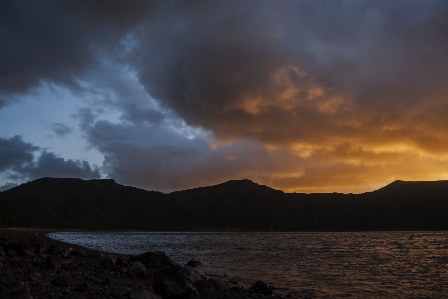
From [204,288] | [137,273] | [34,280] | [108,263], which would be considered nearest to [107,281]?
[34,280]

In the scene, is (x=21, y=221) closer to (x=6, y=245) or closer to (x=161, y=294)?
(x=6, y=245)

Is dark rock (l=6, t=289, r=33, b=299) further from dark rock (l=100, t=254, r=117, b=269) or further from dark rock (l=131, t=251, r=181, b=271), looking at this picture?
dark rock (l=131, t=251, r=181, b=271)

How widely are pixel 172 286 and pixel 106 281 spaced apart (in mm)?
3755

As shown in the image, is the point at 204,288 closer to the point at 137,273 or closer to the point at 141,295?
the point at 137,273

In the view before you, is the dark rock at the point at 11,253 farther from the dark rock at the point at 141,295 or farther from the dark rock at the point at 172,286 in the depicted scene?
the dark rock at the point at 141,295

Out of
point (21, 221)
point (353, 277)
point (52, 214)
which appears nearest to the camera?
point (353, 277)

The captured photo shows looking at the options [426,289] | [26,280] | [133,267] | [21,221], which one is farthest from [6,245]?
[21,221]

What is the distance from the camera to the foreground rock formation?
12391 mm

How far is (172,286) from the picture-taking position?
46.1ft

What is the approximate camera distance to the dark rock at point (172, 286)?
45.8 ft

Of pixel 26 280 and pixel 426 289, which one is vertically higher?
pixel 26 280

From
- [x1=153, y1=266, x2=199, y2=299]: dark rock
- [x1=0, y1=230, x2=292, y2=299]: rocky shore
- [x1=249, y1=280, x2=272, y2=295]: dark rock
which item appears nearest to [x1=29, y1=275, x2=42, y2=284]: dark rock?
[x1=0, y1=230, x2=292, y2=299]: rocky shore

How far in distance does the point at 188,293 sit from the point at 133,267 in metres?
7.01

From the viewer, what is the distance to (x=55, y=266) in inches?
762
